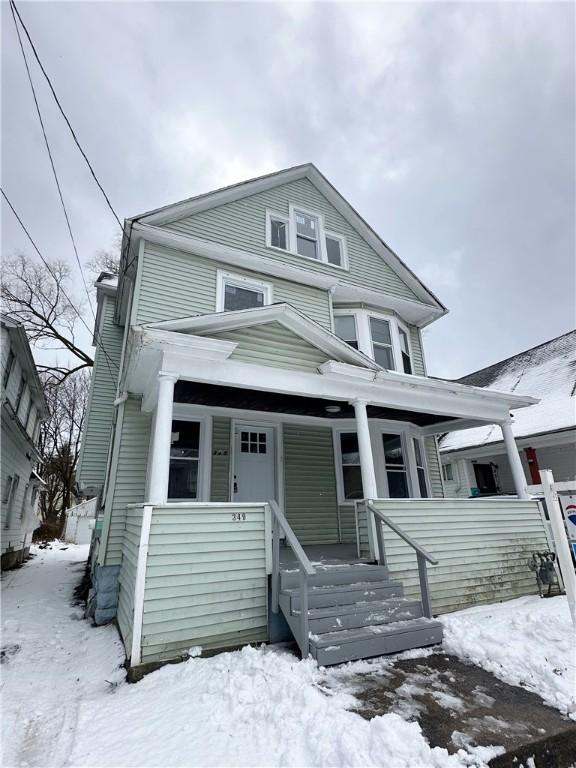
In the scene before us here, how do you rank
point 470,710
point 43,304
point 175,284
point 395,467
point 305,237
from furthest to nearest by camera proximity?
1. point 43,304
2. point 305,237
3. point 395,467
4. point 175,284
5. point 470,710

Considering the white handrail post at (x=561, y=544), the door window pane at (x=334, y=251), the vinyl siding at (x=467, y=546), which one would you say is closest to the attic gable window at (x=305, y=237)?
the door window pane at (x=334, y=251)

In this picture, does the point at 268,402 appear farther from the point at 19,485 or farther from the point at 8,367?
the point at 19,485

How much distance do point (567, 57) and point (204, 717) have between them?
14.6m

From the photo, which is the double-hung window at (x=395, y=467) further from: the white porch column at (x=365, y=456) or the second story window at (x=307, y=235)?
the second story window at (x=307, y=235)

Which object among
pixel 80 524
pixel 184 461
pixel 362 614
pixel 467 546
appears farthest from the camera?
pixel 80 524

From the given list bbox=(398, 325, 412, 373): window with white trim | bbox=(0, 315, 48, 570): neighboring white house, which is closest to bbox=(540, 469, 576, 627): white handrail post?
bbox=(398, 325, 412, 373): window with white trim

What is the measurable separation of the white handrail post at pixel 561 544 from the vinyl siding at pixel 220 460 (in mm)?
4927

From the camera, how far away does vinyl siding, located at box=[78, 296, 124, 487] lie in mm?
8422

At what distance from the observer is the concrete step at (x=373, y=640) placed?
371 centimetres

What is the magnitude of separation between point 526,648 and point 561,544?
52.2 inches

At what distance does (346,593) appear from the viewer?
4480 millimetres

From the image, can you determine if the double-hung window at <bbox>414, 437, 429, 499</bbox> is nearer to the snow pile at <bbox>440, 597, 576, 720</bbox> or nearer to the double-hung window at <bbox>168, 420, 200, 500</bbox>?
the snow pile at <bbox>440, 597, 576, 720</bbox>

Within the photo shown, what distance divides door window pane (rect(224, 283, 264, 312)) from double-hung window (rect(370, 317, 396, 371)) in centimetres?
310

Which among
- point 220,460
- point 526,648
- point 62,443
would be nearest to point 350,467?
point 220,460
